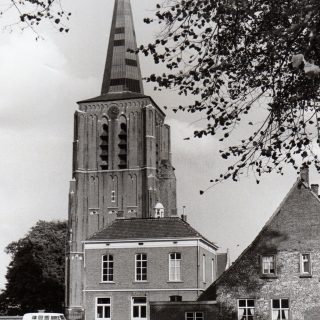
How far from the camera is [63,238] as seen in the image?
240 feet

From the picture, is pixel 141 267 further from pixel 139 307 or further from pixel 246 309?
pixel 246 309

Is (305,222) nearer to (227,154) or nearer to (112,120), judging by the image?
(227,154)

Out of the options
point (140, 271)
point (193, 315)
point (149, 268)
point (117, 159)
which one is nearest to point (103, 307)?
point (140, 271)

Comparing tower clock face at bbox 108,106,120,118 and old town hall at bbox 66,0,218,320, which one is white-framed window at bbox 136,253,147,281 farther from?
tower clock face at bbox 108,106,120,118

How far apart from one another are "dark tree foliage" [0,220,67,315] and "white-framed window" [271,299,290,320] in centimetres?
3889

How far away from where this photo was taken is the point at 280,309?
30547 millimetres

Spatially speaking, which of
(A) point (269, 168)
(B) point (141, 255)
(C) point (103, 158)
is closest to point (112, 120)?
(C) point (103, 158)

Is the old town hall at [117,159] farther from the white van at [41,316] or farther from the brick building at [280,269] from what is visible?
the brick building at [280,269]

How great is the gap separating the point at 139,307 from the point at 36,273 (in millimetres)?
29905

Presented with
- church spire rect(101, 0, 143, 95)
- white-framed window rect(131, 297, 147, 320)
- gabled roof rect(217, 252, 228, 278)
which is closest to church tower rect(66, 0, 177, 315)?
church spire rect(101, 0, 143, 95)

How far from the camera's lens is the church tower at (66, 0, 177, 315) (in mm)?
70938

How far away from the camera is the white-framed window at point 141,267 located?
3991 cm

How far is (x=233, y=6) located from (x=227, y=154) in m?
4.18

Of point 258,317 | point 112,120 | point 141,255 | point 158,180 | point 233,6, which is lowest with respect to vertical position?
point 258,317
